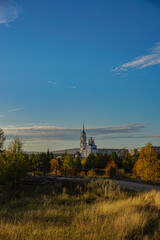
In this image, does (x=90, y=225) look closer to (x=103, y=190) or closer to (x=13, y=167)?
(x=103, y=190)

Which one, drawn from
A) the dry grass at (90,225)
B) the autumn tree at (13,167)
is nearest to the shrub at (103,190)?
the dry grass at (90,225)

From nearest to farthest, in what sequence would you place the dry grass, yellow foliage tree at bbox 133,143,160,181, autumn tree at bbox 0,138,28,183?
the dry grass → autumn tree at bbox 0,138,28,183 → yellow foliage tree at bbox 133,143,160,181

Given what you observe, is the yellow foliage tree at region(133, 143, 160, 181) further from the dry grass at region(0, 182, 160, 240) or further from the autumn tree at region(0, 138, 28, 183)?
the dry grass at region(0, 182, 160, 240)

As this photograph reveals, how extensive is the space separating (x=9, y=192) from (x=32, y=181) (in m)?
2.74

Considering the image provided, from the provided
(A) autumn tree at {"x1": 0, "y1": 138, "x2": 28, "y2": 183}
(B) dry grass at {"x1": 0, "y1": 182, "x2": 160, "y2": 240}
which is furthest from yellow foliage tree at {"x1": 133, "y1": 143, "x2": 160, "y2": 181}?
(B) dry grass at {"x1": 0, "y1": 182, "x2": 160, "y2": 240}

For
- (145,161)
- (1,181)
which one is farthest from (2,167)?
(145,161)

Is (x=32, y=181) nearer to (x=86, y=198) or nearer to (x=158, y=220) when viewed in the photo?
(x=86, y=198)

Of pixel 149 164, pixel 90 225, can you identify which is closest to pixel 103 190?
pixel 90 225

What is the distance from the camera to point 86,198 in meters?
11.7

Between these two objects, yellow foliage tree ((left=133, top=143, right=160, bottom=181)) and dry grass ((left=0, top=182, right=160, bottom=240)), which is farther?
yellow foliage tree ((left=133, top=143, right=160, bottom=181))

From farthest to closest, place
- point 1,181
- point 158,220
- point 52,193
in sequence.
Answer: point 1,181 < point 52,193 < point 158,220

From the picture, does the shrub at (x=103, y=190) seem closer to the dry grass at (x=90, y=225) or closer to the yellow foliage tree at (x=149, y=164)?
the dry grass at (x=90, y=225)

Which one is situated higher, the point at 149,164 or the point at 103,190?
the point at 103,190

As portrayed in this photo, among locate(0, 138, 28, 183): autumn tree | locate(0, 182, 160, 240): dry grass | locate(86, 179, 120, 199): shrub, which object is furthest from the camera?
locate(0, 138, 28, 183): autumn tree
